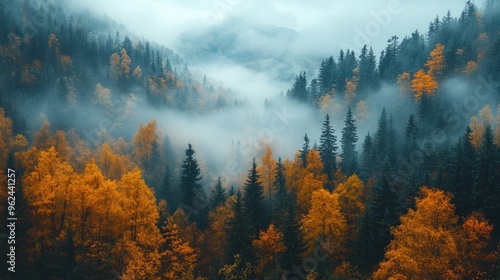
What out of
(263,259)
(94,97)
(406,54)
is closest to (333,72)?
(406,54)

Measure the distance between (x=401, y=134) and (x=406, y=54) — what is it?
5640cm

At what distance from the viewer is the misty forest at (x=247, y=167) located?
36719mm

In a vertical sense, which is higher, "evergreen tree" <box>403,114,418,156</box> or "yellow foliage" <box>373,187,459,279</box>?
"evergreen tree" <box>403,114,418,156</box>

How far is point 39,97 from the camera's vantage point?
121562 millimetres

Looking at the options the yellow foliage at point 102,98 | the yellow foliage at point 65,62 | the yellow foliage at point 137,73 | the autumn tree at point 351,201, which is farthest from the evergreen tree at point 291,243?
the yellow foliage at point 137,73

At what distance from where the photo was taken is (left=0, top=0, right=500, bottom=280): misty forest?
120 ft

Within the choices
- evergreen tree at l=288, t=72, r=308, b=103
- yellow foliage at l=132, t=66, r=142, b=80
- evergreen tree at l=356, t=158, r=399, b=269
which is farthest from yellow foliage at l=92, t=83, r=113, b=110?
evergreen tree at l=356, t=158, r=399, b=269

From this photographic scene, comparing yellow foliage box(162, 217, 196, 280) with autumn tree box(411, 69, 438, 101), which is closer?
yellow foliage box(162, 217, 196, 280)

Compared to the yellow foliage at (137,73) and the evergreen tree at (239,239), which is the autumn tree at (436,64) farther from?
the yellow foliage at (137,73)

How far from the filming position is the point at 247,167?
103562 mm

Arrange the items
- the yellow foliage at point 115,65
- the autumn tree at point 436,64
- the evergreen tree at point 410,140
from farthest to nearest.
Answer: the yellow foliage at point 115,65 → the autumn tree at point 436,64 → the evergreen tree at point 410,140

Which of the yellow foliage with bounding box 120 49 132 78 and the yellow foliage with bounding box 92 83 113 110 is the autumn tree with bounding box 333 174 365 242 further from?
the yellow foliage with bounding box 120 49 132 78

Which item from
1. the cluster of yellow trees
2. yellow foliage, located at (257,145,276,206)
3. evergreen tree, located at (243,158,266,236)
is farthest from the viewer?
yellow foliage, located at (257,145,276,206)

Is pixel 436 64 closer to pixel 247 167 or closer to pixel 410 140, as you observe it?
pixel 410 140
